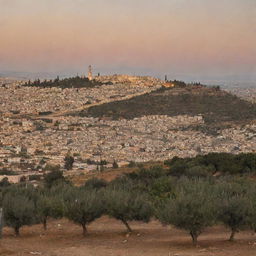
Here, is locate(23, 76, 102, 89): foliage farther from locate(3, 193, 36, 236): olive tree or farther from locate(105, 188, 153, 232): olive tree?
locate(105, 188, 153, 232): olive tree

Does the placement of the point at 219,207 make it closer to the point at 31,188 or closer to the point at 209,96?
the point at 31,188

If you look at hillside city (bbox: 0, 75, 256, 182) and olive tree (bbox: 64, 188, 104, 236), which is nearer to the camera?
olive tree (bbox: 64, 188, 104, 236)

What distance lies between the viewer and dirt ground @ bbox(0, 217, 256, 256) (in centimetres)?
1802

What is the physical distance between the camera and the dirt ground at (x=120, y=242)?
1802 centimetres

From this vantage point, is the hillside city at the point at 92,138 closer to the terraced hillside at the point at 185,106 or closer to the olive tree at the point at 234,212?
the terraced hillside at the point at 185,106

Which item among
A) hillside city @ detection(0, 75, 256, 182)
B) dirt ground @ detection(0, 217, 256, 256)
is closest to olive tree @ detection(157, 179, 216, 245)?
dirt ground @ detection(0, 217, 256, 256)

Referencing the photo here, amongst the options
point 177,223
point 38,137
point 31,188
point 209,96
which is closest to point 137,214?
point 177,223

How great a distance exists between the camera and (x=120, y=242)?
68.6 ft

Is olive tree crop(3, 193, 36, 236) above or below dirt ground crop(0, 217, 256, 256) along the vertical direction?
above

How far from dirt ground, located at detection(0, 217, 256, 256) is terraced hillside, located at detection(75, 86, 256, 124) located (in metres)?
76.2

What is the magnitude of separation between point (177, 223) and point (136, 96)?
11851 centimetres

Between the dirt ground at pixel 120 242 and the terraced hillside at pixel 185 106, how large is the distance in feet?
250

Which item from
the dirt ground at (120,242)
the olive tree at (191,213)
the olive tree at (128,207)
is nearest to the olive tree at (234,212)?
the olive tree at (191,213)

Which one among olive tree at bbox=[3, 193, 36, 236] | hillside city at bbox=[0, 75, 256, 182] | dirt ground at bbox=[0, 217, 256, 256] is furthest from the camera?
hillside city at bbox=[0, 75, 256, 182]
